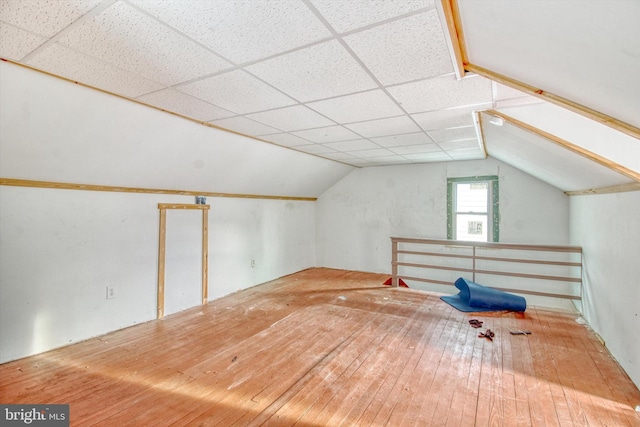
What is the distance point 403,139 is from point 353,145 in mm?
689

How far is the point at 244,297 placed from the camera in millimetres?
4605

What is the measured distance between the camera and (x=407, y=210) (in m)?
5.81

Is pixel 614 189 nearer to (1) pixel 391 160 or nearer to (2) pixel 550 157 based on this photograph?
(2) pixel 550 157

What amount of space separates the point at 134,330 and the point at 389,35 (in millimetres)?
3837

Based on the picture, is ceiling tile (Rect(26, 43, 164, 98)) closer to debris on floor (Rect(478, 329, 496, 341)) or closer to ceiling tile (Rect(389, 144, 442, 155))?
ceiling tile (Rect(389, 144, 442, 155))

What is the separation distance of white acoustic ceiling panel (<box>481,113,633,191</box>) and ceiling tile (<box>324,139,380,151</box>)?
1376 mm

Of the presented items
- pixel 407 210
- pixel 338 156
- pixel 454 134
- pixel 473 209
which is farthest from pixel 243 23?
pixel 473 209

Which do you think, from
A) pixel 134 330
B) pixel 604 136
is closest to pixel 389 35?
pixel 604 136

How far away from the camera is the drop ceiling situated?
51.1 inches

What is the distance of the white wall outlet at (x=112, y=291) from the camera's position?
3244 millimetres

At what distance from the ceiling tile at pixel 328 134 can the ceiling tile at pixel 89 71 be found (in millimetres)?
1642

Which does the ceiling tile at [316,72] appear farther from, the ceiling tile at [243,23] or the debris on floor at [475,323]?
the debris on floor at [475,323]

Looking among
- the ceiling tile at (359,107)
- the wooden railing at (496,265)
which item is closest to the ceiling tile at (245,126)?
the ceiling tile at (359,107)

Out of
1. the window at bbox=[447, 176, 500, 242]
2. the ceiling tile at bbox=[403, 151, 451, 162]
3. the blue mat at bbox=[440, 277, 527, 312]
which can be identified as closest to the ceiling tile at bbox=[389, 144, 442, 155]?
the ceiling tile at bbox=[403, 151, 451, 162]
